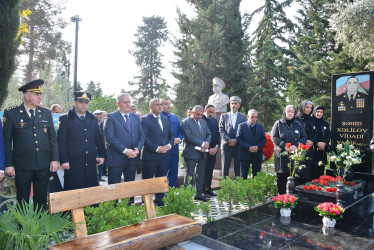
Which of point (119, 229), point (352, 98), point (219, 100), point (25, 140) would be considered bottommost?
point (119, 229)

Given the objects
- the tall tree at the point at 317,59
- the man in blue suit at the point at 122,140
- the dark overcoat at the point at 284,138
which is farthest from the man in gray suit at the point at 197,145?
the tall tree at the point at 317,59

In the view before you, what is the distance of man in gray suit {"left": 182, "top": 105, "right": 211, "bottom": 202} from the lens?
588cm

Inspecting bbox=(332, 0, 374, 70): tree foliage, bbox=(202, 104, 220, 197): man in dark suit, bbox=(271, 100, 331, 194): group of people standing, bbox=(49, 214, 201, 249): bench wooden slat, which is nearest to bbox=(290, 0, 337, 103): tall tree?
bbox=(332, 0, 374, 70): tree foliage

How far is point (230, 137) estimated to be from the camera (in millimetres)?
6688

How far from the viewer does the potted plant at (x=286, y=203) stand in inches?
186

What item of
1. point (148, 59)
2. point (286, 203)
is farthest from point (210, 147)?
point (148, 59)

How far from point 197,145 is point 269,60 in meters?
18.7

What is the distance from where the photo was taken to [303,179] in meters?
6.05

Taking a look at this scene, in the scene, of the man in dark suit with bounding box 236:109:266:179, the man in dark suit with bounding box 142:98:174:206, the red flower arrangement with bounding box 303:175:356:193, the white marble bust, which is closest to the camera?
the red flower arrangement with bounding box 303:175:356:193

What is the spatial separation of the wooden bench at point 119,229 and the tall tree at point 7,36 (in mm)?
3775

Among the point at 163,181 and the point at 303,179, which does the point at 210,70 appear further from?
the point at 163,181

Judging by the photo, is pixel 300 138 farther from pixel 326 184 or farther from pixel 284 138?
pixel 326 184

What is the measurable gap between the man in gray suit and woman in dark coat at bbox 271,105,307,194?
1404 millimetres

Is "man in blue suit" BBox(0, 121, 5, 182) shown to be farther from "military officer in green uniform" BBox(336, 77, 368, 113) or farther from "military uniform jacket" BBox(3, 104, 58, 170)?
"military officer in green uniform" BBox(336, 77, 368, 113)
